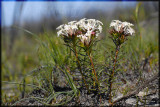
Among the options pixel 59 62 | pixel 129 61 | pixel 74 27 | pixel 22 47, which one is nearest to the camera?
pixel 74 27

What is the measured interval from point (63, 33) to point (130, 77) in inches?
34.6

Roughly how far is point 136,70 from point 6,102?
1387 millimetres

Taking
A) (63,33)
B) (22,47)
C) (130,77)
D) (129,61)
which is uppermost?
(22,47)

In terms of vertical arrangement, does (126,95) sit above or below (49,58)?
below

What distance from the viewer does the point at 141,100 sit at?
4.21 ft

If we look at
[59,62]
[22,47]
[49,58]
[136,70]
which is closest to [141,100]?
[136,70]

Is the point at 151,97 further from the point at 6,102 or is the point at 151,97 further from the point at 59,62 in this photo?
the point at 6,102

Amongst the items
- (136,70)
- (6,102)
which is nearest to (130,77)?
(136,70)

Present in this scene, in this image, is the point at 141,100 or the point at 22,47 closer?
the point at 141,100

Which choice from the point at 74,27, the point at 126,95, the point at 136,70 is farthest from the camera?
the point at 136,70

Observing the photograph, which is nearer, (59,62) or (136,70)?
(59,62)

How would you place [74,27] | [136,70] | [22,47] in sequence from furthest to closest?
1. [22,47]
2. [136,70]
3. [74,27]

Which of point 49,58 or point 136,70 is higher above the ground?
point 49,58

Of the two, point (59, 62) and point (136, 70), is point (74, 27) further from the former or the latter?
point (136, 70)
